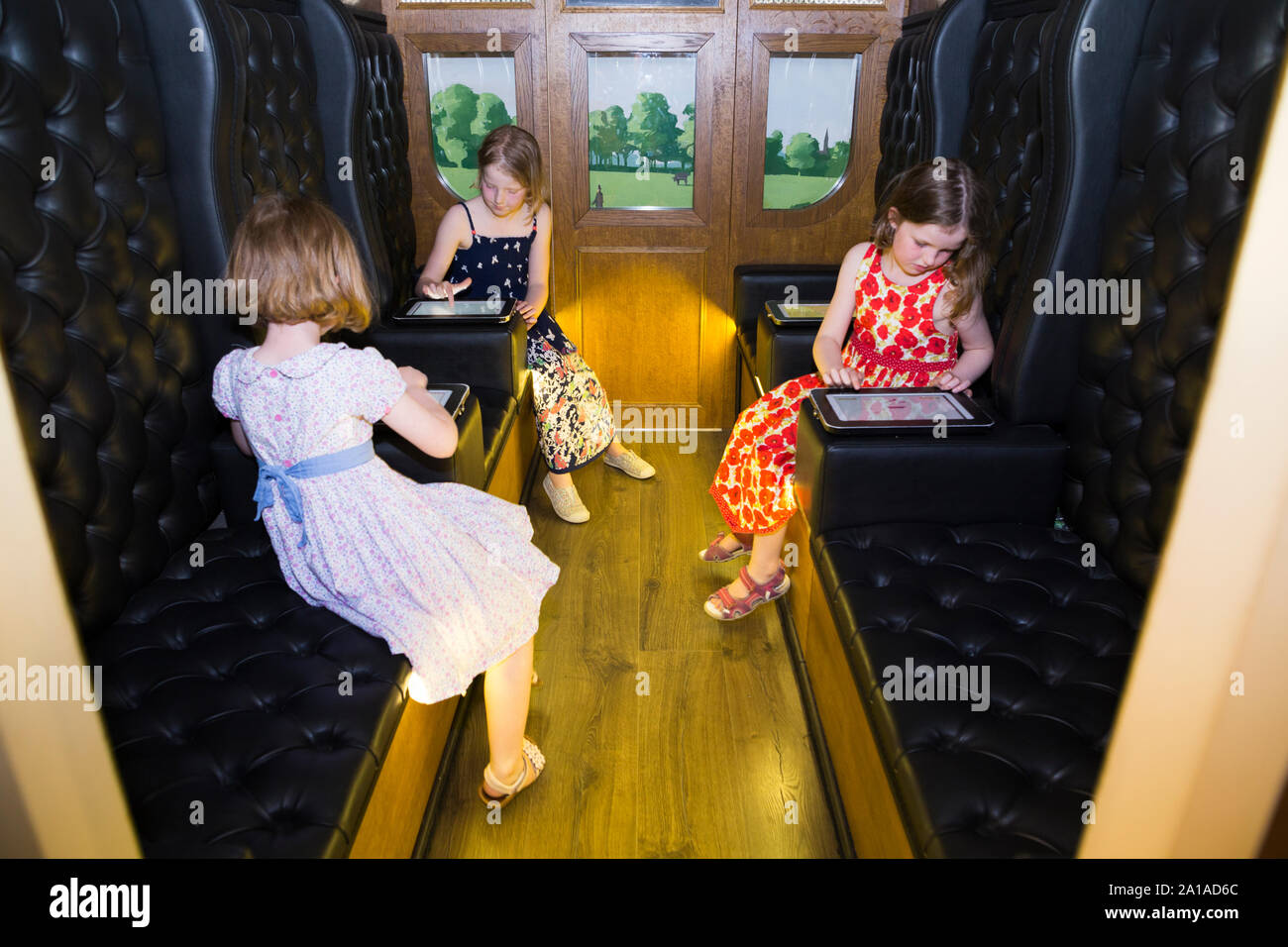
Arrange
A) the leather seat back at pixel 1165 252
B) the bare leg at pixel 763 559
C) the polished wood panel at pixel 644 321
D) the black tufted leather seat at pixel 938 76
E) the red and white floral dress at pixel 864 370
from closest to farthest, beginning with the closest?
1. the leather seat back at pixel 1165 252
2. the red and white floral dress at pixel 864 370
3. the bare leg at pixel 763 559
4. the black tufted leather seat at pixel 938 76
5. the polished wood panel at pixel 644 321

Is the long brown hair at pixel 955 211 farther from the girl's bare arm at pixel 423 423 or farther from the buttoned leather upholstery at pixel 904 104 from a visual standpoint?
the girl's bare arm at pixel 423 423

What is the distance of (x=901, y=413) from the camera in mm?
2004

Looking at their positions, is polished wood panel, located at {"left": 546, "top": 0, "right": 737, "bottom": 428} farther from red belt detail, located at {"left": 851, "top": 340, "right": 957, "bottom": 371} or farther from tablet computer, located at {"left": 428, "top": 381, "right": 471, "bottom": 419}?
tablet computer, located at {"left": 428, "top": 381, "right": 471, "bottom": 419}

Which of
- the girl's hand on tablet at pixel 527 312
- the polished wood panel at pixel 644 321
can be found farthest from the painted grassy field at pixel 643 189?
the girl's hand on tablet at pixel 527 312

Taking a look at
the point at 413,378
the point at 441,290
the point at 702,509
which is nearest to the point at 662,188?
the point at 441,290

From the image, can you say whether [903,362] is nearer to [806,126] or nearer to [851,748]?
[851,748]

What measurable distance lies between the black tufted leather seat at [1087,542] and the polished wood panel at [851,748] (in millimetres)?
75

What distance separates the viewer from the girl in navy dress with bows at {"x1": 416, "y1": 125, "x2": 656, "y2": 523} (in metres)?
2.99

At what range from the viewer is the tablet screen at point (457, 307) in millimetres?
2750

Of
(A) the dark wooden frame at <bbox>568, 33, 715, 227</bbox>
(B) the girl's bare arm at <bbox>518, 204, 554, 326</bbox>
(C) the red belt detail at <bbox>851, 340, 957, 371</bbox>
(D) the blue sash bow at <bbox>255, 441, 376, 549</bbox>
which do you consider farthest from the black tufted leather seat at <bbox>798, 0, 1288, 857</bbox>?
(A) the dark wooden frame at <bbox>568, 33, 715, 227</bbox>

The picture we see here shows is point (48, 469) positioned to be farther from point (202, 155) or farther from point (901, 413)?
point (901, 413)

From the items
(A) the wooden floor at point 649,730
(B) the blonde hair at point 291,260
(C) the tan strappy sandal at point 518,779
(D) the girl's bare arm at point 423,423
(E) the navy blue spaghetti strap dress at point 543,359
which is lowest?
(A) the wooden floor at point 649,730
